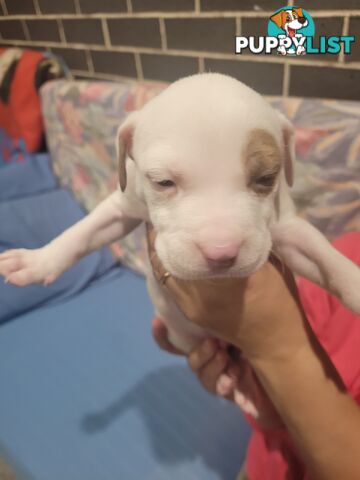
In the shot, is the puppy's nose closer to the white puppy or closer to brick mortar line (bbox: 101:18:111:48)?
the white puppy

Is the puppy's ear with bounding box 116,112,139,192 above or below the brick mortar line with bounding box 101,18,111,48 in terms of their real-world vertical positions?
above

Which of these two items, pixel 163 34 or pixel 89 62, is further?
pixel 89 62

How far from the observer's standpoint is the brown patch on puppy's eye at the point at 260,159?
627mm

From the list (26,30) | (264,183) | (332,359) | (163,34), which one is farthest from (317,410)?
(26,30)

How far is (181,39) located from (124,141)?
3.46 ft

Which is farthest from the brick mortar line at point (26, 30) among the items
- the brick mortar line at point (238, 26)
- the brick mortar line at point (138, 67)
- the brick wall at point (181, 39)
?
the brick mortar line at point (238, 26)

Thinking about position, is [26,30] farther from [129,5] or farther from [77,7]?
[129,5]

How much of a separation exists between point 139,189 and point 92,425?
0.91m

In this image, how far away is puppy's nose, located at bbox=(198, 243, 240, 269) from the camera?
58 centimetres

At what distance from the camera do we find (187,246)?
617mm

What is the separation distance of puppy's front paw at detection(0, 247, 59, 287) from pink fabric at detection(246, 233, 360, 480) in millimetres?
597

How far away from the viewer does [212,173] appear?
0.62 m

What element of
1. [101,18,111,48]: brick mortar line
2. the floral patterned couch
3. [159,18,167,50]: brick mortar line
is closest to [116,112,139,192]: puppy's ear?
the floral patterned couch

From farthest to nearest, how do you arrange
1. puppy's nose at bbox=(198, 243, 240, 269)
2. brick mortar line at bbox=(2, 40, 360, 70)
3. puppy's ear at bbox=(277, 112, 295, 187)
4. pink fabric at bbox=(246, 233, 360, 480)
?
brick mortar line at bbox=(2, 40, 360, 70) → pink fabric at bbox=(246, 233, 360, 480) → puppy's ear at bbox=(277, 112, 295, 187) → puppy's nose at bbox=(198, 243, 240, 269)
